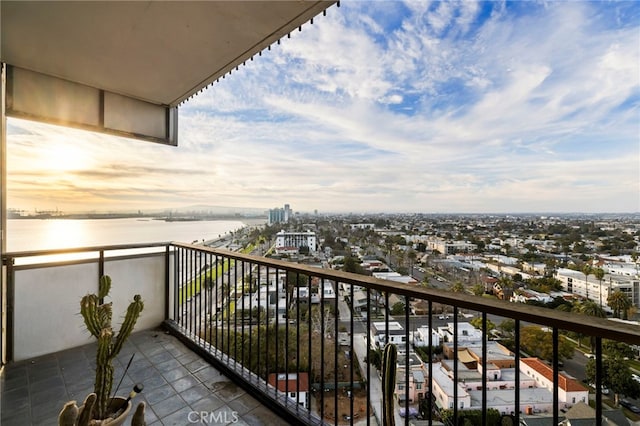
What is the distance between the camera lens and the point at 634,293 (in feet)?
8.51

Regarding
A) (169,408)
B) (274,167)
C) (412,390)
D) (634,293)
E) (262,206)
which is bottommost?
(169,408)

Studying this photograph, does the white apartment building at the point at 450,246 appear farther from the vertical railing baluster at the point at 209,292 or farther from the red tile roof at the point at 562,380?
the vertical railing baluster at the point at 209,292

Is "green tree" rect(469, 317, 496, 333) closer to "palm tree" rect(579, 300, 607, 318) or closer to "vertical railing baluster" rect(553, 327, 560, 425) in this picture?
"vertical railing baluster" rect(553, 327, 560, 425)

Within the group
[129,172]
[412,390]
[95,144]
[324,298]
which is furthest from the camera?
[129,172]

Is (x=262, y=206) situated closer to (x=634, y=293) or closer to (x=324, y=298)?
(x=324, y=298)

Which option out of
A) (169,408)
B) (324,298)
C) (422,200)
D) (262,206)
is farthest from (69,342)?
(422,200)

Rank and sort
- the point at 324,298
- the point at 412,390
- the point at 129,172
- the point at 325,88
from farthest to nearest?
the point at 325,88 → the point at 129,172 → the point at 324,298 → the point at 412,390

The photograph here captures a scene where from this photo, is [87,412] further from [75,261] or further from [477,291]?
[75,261]

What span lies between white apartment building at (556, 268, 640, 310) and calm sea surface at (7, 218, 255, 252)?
14.4 feet

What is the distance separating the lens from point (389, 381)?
1083 millimetres

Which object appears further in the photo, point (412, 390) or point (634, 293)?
point (634, 293)

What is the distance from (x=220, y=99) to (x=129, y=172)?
2268 millimetres

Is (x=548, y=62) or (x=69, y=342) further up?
(x=548, y=62)

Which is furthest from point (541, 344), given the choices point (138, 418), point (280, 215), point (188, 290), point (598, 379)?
point (280, 215)
